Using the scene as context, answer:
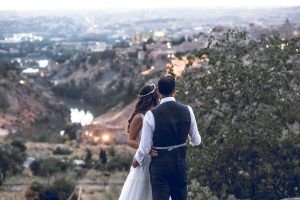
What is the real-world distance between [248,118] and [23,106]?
52.4 m

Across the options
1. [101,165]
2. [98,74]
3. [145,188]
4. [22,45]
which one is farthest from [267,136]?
[22,45]

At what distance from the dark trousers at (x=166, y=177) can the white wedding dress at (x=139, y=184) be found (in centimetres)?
12

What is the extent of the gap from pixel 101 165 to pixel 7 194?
872 centimetres

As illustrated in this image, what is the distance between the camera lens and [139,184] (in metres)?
4.72

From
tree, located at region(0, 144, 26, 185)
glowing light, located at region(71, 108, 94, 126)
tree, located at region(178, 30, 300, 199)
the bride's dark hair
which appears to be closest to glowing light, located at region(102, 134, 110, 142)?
tree, located at region(0, 144, 26, 185)

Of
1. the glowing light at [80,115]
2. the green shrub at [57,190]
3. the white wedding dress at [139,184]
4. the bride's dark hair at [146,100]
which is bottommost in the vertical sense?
the glowing light at [80,115]

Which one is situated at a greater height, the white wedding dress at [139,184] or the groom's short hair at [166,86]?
the groom's short hair at [166,86]

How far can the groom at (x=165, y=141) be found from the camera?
4535mm

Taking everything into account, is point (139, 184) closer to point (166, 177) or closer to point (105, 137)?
point (166, 177)

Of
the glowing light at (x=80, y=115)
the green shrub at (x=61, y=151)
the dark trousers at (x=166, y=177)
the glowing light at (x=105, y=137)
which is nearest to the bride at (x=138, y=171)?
the dark trousers at (x=166, y=177)

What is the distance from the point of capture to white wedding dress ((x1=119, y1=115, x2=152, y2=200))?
15.5 ft

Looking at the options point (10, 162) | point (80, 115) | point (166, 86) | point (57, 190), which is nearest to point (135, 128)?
point (166, 86)

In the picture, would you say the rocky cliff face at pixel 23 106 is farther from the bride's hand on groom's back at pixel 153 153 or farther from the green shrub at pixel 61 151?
the bride's hand on groom's back at pixel 153 153

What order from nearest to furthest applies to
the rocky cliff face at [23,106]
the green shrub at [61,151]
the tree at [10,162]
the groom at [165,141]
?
the groom at [165,141], the tree at [10,162], the green shrub at [61,151], the rocky cliff face at [23,106]
